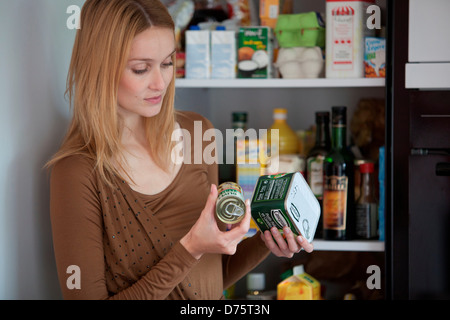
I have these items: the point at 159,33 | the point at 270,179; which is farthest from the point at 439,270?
the point at 159,33

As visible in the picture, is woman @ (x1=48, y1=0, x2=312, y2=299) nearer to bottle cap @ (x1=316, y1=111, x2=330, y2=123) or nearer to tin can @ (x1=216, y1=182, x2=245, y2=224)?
tin can @ (x1=216, y1=182, x2=245, y2=224)

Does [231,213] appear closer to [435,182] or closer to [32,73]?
[32,73]

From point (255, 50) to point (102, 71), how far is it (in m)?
0.58

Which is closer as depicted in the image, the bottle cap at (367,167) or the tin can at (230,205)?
the tin can at (230,205)

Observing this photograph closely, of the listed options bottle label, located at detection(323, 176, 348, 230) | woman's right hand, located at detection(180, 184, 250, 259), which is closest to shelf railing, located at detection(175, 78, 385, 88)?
bottle label, located at detection(323, 176, 348, 230)

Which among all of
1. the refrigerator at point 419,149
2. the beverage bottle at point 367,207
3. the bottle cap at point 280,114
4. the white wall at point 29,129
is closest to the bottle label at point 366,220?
the beverage bottle at point 367,207

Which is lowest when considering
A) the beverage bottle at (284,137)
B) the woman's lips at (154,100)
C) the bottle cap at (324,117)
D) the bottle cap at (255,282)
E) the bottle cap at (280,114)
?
the bottle cap at (255,282)

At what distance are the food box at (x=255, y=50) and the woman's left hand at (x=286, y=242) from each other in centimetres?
58

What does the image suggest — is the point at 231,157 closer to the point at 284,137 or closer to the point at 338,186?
the point at 284,137

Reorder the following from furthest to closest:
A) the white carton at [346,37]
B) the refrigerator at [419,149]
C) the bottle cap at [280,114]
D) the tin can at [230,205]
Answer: the bottle cap at [280,114], the white carton at [346,37], the refrigerator at [419,149], the tin can at [230,205]

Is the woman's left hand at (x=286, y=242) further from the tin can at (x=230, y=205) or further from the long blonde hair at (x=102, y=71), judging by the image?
the long blonde hair at (x=102, y=71)

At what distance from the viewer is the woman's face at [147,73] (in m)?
1.04

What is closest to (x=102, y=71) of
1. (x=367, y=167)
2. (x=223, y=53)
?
(x=223, y=53)

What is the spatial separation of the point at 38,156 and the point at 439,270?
1010mm
